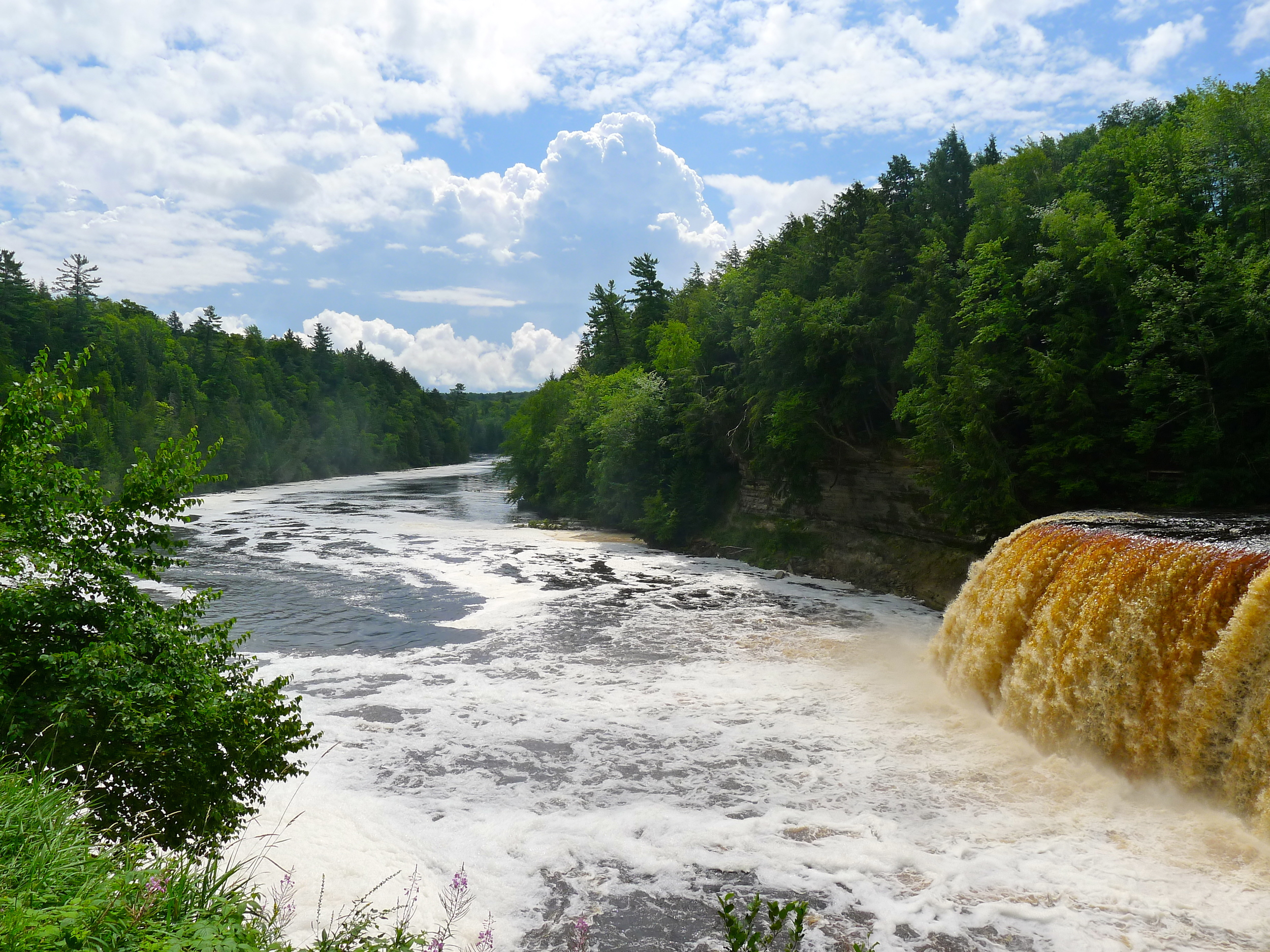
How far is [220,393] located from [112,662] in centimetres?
10047

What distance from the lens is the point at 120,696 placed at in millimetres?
5754

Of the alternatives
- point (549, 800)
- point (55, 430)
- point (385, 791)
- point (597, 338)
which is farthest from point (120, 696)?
point (597, 338)

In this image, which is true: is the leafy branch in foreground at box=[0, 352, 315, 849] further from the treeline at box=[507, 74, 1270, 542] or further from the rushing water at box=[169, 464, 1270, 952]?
the treeline at box=[507, 74, 1270, 542]

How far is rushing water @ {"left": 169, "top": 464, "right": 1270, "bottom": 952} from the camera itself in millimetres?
7230

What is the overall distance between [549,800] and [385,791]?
2124 millimetres

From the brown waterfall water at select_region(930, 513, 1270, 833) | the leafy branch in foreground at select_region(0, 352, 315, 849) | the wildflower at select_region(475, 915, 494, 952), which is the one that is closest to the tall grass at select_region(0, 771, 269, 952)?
the leafy branch in foreground at select_region(0, 352, 315, 849)

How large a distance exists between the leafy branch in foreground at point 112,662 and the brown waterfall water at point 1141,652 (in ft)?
32.2

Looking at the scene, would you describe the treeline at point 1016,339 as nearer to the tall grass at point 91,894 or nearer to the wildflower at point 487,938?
the wildflower at point 487,938

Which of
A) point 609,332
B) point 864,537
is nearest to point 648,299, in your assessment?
point 609,332

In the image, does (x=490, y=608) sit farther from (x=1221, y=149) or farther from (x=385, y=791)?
(x=1221, y=149)

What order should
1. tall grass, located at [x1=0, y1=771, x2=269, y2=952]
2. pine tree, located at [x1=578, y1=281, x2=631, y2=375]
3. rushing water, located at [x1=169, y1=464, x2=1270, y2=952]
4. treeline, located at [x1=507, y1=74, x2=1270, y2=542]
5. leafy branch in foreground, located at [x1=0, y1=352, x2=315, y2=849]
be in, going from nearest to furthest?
tall grass, located at [x1=0, y1=771, x2=269, y2=952] → leafy branch in foreground, located at [x1=0, y1=352, x2=315, y2=849] → rushing water, located at [x1=169, y1=464, x2=1270, y2=952] → treeline, located at [x1=507, y1=74, x2=1270, y2=542] → pine tree, located at [x1=578, y1=281, x2=631, y2=375]

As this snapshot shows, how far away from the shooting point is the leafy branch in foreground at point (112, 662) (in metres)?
5.72

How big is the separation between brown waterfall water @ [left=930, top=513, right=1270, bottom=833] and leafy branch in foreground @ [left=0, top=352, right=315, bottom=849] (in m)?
9.82

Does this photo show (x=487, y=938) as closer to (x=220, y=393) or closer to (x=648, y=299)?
(x=648, y=299)
